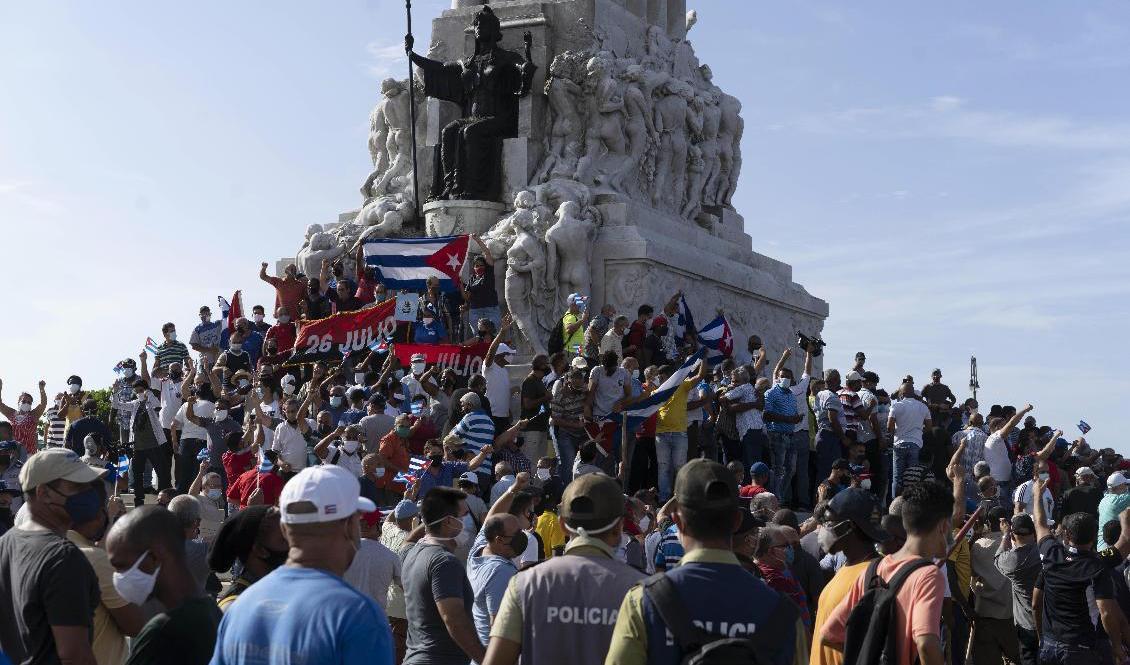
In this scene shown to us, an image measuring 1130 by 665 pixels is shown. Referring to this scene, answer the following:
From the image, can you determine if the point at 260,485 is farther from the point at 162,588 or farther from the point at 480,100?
the point at 480,100

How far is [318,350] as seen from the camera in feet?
68.8

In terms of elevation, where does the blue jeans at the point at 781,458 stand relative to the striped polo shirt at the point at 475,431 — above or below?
below

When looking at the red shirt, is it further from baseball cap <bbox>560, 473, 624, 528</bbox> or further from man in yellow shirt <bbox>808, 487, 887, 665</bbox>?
baseball cap <bbox>560, 473, 624, 528</bbox>

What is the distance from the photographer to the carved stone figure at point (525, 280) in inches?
883

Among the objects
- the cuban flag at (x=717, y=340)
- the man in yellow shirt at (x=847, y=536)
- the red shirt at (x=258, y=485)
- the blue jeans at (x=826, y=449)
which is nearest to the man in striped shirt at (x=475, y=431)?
the red shirt at (x=258, y=485)

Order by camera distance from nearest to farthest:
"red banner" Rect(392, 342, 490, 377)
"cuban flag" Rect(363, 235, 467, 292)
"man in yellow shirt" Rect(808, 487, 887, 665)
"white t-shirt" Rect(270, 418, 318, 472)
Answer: "man in yellow shirt" Rect(808, 487, 887, 665)
"white t-shirt" Rect(270, 418, 318, 472)
"red banner" Rect(392, 342, 490, 377)
"cuban flag" Rect(363, 235, 467, 292)

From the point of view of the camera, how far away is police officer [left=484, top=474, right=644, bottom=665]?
5.36 metres

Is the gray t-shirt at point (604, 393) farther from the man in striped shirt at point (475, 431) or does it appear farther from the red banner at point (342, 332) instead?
the red banner at point (342, 332)

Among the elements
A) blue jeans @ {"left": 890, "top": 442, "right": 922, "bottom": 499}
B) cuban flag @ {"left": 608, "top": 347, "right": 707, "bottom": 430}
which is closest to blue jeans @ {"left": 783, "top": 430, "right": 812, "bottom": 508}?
blue jeans @ {"left": 890, "top": 442, "right": 922, "bottom": 499}

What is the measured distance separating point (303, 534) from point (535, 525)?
776cm

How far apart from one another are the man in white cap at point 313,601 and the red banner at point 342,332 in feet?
53.2

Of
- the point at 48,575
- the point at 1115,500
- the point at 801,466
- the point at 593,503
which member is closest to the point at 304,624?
the point at 593,503

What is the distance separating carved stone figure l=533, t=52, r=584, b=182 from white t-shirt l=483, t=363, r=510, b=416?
263 inches

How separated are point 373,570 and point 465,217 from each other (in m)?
15.7
